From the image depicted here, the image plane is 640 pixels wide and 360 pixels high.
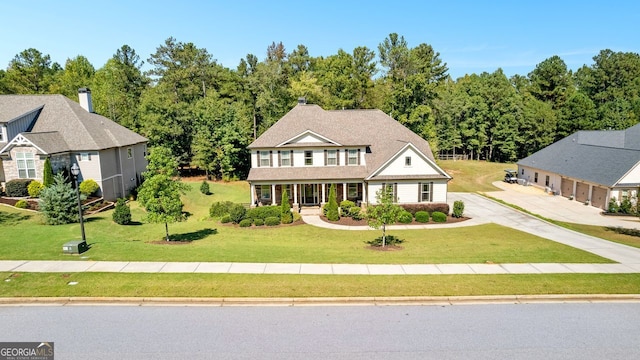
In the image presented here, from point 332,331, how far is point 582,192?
4150 centimetres

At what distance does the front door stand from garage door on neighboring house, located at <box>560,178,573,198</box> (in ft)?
95.6

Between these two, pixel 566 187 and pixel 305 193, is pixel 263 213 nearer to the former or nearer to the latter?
pixel 305 193

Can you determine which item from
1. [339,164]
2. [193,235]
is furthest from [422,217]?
[193,235]

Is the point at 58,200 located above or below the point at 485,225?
above

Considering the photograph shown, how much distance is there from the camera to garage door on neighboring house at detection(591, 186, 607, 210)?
3866cm

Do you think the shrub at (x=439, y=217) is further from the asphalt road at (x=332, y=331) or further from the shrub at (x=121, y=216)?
the shrub at (x=121, y=216)

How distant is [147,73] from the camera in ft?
222

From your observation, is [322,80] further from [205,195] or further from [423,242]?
[423,242]

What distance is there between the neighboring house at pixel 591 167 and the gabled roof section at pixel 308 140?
1061 inches

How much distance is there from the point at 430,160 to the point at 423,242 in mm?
12232

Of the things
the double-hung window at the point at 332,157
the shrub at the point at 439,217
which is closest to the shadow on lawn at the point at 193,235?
the double-hung window at the point at 332,157

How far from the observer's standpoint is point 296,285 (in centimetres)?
1468

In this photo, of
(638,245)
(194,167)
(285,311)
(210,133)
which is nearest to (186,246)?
(285,311)

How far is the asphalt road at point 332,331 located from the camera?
1053 centimetres
